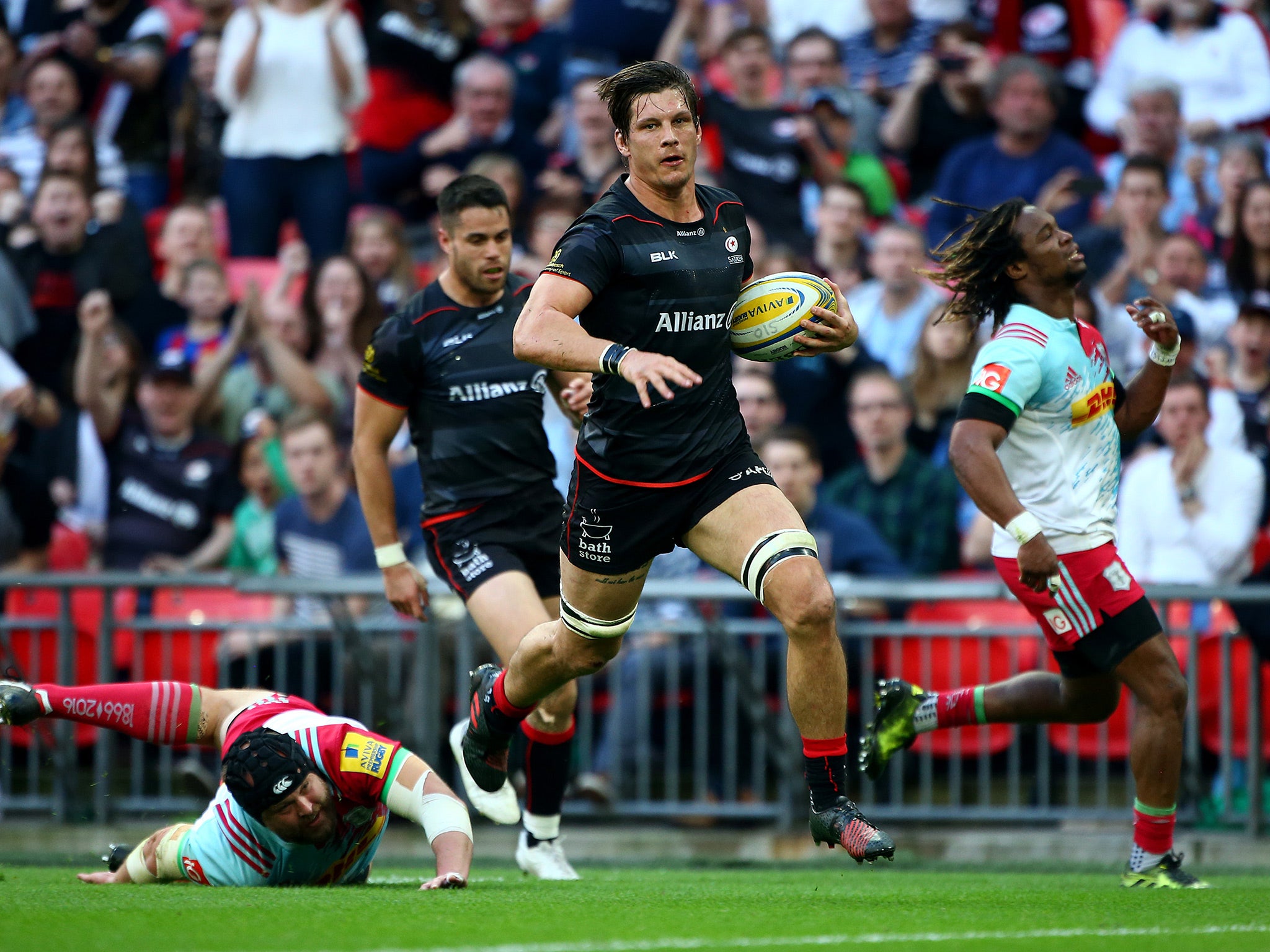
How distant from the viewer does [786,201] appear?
12914 millimetres

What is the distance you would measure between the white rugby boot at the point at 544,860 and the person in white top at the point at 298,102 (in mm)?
7385

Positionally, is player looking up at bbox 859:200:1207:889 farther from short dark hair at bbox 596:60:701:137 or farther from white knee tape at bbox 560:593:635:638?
short dark hair at bbox 596:60:701:137

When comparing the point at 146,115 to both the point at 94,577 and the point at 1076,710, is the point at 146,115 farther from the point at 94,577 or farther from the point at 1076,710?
the point at 1076,710

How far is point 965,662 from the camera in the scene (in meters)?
9.72

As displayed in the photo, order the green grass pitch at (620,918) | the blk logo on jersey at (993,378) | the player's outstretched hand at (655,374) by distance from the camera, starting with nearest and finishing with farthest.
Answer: the green grass pitch at (620,918) < the player's outstretched hand at (655,374) < the blk logo on jersey at (993,378)

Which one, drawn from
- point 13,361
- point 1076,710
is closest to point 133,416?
point 13,361

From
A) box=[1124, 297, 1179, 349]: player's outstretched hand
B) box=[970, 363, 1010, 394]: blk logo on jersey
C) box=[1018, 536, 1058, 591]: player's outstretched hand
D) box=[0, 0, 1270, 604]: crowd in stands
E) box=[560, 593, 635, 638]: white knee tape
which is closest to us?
box=[560, 593, 635, 638]: white knee tape

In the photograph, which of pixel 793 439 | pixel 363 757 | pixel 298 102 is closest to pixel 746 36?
pixel 298 102

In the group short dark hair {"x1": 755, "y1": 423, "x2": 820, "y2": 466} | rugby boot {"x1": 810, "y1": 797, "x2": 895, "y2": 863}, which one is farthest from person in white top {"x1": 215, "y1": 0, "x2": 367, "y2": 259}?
rugby boot {"x1": 810, "y1": 797, "x2": 895, "y2": 863}

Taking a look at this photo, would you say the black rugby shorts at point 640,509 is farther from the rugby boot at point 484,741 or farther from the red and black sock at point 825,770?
the rugby boot at point 484,741

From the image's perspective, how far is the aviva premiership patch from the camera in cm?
602

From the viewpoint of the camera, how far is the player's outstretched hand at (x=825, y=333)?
5898mm

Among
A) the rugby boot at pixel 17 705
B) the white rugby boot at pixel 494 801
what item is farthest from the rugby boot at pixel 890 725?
the rugby boot at pixel 17 705

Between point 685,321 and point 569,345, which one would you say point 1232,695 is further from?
point 569,345
